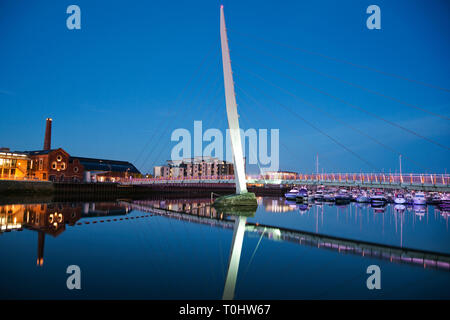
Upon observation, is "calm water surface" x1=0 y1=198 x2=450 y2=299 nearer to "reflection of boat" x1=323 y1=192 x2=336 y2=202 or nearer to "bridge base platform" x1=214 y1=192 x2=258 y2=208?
"bridge base platform" x1=214 y1=192 x2=258 y2=208

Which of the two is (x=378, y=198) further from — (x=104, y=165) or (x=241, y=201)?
(x=104, y=165)

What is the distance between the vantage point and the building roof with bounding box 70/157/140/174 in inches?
3005

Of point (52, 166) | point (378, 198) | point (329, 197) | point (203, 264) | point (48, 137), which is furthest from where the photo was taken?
point (48, 137)

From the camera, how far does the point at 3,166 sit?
157 ft

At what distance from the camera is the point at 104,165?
8050cm

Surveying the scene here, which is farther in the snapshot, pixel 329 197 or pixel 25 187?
pixel 329 197

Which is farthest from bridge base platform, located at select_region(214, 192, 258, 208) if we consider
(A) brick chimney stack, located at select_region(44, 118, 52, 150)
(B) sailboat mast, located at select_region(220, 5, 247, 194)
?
(A) brick chimney stack, located at select_region(44, 118, 52, 150)

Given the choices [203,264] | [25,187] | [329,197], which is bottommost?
[203,264]

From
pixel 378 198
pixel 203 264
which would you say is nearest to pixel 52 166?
pixel 203 264

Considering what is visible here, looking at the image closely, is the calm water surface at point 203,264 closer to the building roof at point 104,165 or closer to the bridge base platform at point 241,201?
the bridge base platform at point 241,201

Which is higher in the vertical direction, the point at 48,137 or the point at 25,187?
the point at 48,137

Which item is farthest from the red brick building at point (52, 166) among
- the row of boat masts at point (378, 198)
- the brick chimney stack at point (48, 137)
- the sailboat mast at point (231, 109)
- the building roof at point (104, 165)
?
the row of boat masts at point (378, 198)
